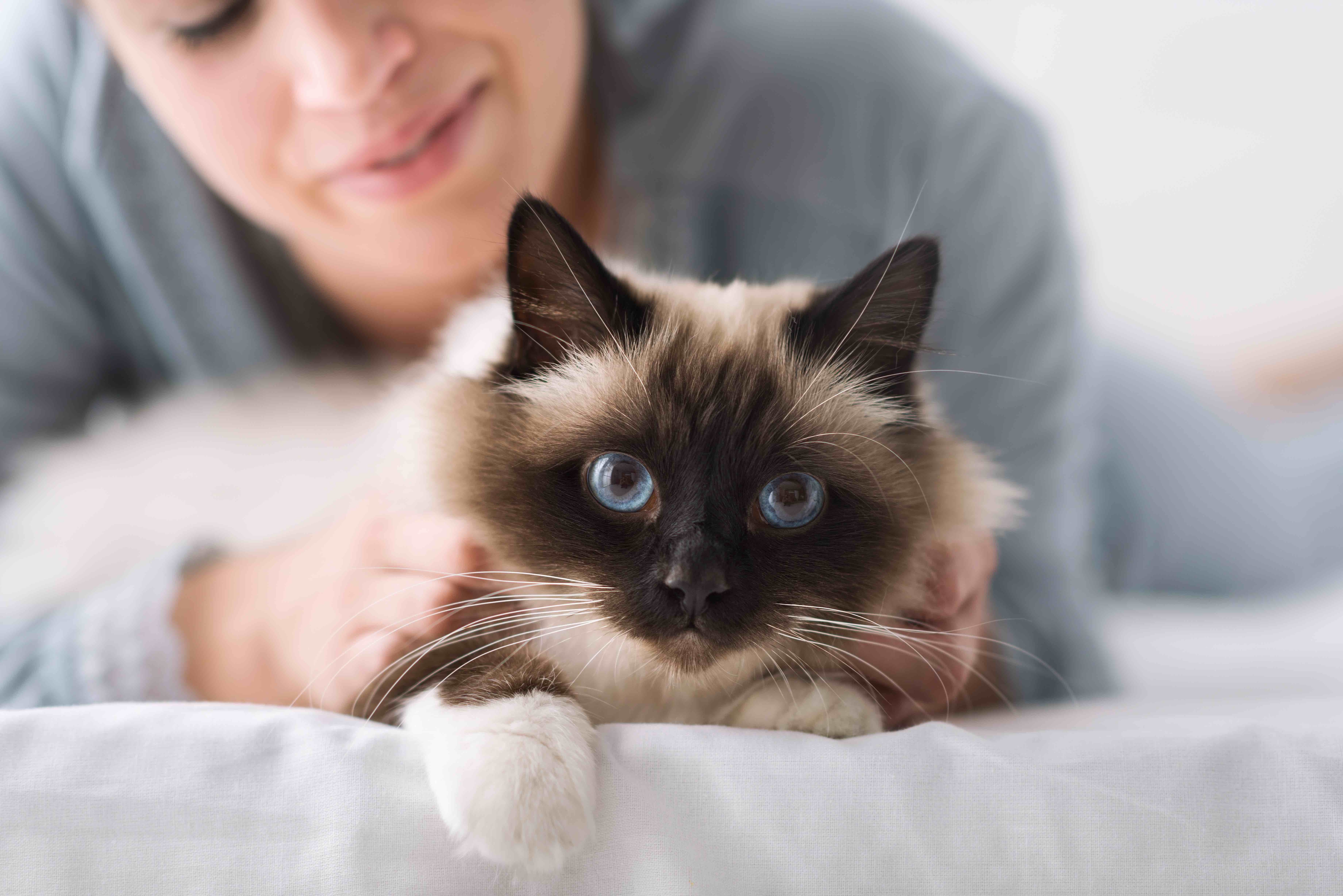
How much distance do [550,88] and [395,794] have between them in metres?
1.23

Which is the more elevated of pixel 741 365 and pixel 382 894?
pixel 741 365

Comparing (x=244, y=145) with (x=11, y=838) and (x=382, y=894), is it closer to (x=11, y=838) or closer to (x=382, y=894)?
(x=11, y=838)

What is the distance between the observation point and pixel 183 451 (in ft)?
6.51

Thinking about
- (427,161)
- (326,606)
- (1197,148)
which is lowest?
(326,606)

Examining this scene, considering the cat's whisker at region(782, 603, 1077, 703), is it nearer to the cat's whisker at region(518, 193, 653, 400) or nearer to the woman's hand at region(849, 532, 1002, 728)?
the woman's hand at region(849, 532, 1002, 728)

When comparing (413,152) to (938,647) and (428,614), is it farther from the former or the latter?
(938,647)

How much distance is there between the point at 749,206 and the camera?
1.96 m

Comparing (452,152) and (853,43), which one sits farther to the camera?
(853,43)

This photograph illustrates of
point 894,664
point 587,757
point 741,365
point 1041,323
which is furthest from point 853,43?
point 587,757

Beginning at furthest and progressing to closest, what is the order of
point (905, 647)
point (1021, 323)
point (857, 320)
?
point (1021, 323) → point (905, 647) → point (857, 320)

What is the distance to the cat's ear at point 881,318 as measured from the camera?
3.42 feet

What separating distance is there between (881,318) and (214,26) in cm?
114

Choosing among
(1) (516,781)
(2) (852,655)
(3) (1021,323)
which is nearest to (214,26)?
(1) (516,781)

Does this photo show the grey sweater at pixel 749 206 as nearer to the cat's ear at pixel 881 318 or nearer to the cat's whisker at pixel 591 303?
the cat's ear at pixel 881 318
